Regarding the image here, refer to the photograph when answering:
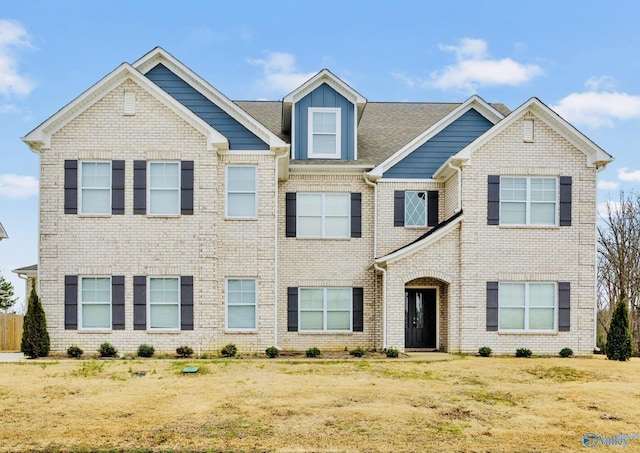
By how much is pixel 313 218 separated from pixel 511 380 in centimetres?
902

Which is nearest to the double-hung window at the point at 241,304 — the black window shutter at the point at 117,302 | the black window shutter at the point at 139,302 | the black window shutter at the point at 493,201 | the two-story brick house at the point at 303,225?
the two-story brick house at the point at 303,225

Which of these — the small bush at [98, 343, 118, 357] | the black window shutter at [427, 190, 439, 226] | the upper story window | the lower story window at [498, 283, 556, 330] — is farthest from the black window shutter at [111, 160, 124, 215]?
the lower story window at [498, 283, 556, 330]

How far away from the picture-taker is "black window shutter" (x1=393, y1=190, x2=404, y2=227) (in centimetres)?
2030

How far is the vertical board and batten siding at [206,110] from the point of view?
18438mm

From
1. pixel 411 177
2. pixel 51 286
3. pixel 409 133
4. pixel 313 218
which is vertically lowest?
pixel 51 286

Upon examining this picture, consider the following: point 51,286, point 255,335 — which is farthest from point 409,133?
point 51,286

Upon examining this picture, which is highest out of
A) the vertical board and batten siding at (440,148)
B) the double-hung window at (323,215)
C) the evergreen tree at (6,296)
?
the vertical board and batten siding at (440,148)

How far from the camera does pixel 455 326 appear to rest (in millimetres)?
18500

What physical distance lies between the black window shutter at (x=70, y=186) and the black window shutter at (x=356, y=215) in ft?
29.7

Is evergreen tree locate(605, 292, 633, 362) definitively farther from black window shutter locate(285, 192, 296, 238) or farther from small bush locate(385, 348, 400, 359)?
black window shutter locate(285, 192, 296, 238)

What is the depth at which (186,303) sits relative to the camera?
17.6 metres

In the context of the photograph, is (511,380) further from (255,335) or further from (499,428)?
(255,335)

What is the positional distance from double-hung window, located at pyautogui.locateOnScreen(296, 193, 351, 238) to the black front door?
329cm

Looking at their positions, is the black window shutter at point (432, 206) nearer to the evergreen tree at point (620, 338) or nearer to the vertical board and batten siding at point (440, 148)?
the vertical board and batten siding at point (440, 148)
